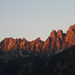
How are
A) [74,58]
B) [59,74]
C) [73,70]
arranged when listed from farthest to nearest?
[74,58] → [59,74] → [73,70]

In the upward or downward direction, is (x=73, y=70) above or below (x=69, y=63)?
below

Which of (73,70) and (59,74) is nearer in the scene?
(73,70)

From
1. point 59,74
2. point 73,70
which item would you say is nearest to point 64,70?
point 59,74

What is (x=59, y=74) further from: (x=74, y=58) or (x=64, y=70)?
(x=74, y=58)

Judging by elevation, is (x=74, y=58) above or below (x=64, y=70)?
above

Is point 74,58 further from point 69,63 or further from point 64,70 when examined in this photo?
point 64,70

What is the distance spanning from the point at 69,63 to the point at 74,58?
866 centimetres

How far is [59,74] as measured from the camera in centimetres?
18000

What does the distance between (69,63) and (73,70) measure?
2494cm

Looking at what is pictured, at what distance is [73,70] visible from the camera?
540 feet

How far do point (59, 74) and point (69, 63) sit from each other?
18391mm

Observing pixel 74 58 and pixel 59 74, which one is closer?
pixel 59 74

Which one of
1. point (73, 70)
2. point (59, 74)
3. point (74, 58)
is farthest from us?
point (74, 58)

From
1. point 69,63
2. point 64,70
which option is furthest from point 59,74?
point 69,63
